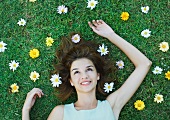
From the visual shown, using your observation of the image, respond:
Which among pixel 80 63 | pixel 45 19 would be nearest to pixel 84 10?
pixel 45 19

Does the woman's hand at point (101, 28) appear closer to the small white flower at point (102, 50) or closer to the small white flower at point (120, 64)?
the small white flower at point (102, 50)

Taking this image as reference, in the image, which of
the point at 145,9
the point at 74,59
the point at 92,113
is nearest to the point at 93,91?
the point at 92,113

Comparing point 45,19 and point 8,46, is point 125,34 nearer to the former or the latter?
point 45,19

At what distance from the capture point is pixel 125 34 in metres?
4.24

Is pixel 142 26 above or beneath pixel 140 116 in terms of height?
above

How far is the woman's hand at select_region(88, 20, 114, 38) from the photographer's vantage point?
13.6 feet

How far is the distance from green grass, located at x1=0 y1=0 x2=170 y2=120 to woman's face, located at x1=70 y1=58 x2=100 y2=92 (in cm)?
37

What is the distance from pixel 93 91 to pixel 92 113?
0.24 metres

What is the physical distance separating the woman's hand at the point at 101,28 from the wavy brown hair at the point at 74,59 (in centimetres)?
15

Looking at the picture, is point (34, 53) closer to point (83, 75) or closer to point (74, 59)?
point (74, 59)

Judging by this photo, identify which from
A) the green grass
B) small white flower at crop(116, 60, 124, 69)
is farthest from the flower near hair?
small white flower at crop(116, 60, 124, 69)

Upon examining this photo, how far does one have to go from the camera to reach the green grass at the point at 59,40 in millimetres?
4172

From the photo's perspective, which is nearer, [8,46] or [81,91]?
[81,91]

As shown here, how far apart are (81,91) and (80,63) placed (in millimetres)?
300
